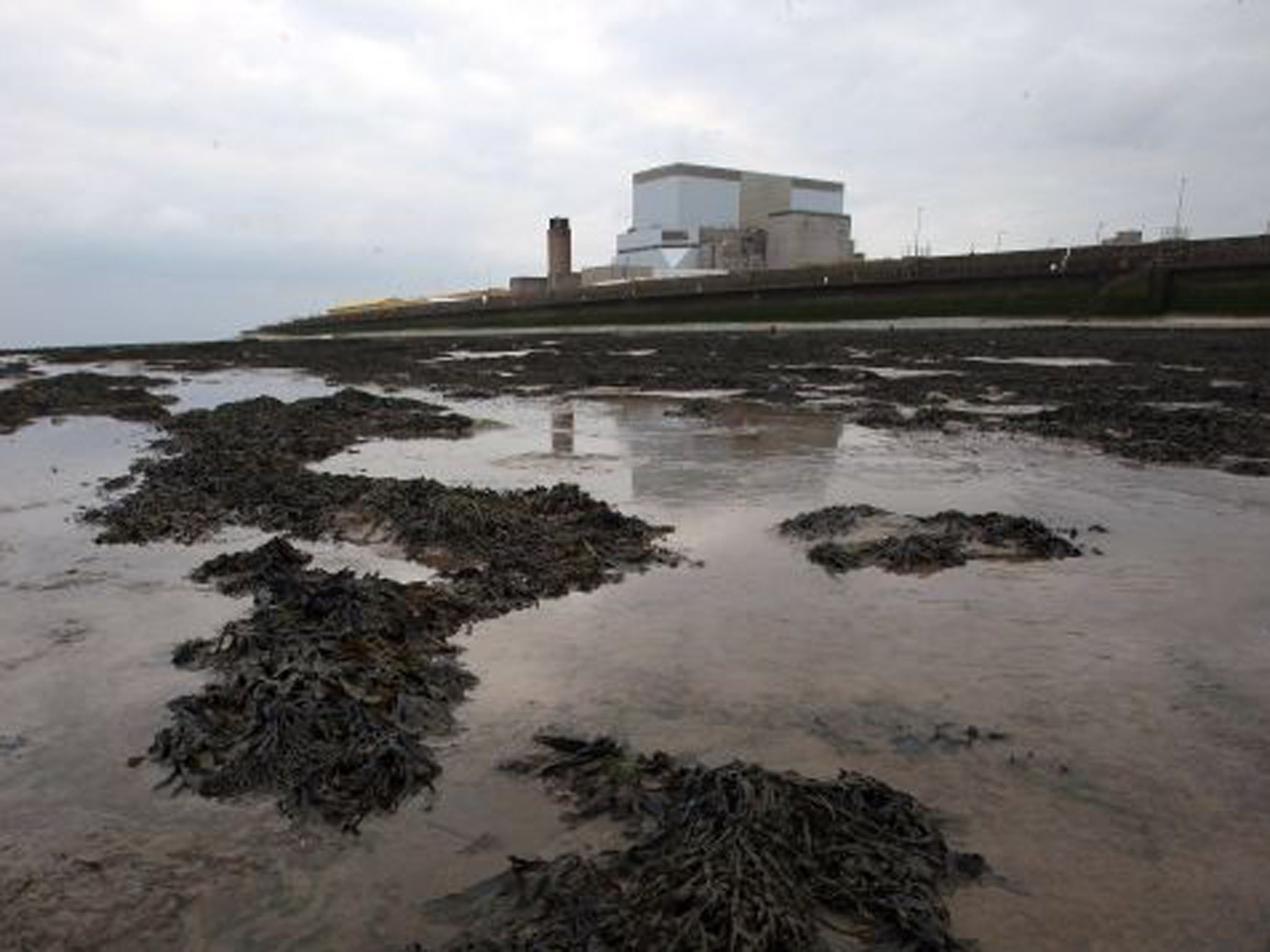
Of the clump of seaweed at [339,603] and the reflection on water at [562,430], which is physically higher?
the clump of seaweed at [339,603]

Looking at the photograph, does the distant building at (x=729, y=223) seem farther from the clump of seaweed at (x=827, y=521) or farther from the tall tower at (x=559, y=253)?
the clump of seaweed at (x=827, y=521)

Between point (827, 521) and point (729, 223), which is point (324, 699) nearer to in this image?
point (827, 521)

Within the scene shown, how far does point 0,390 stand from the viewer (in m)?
17.5

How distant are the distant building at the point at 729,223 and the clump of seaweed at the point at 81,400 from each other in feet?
172

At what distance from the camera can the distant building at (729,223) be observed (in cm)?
6762

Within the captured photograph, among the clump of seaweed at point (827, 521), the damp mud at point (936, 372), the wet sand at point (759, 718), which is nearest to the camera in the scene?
the wet sand at point (759, 718)

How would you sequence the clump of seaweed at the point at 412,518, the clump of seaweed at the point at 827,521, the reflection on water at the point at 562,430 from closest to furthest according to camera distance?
the clump of seaweed at the point at 412,518 < the clump of seaweed at the point at 827,521 < the reflection on water at the point at 562,430

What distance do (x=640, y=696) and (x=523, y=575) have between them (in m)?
1.60

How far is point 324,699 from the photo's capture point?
3.64 m

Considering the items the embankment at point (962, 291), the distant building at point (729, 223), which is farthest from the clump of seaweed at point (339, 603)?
the distant building at point (729, 223)

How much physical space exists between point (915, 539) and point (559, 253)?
2345 inches

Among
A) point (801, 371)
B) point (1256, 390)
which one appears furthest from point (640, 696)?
point (801, 371)

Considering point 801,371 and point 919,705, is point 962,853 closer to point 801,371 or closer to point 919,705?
point 919,705

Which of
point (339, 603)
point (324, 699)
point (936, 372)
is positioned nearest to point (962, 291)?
point (936, 372)
